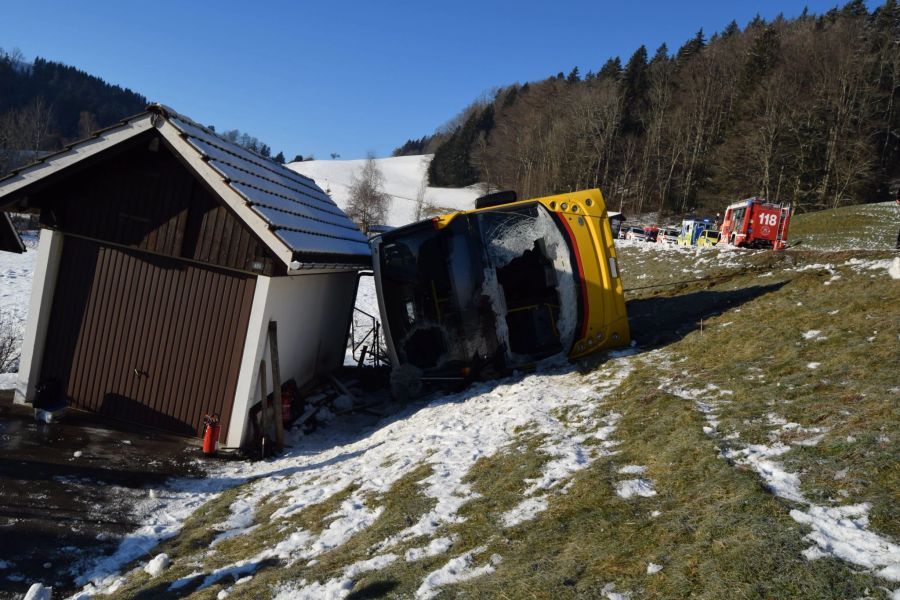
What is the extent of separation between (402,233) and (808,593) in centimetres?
792

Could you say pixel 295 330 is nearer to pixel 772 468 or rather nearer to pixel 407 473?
pixel 407 473

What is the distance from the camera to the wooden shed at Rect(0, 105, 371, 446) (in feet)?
26.2

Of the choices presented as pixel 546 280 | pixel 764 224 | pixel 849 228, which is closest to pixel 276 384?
pixel 546 280

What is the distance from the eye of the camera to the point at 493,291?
9.11 m

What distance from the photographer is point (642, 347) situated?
30.6 ft

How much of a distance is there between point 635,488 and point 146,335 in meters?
7.87

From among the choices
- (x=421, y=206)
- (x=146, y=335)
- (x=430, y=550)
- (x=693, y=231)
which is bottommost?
(x=430, y=550)

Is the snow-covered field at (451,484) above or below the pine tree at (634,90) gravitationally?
below

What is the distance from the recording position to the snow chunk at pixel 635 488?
438 cm

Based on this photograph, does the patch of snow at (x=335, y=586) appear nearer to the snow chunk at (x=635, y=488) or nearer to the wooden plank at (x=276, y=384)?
the snow chunk at (x=635, y=488)

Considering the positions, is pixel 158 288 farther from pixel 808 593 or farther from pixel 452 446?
pixel 808 593

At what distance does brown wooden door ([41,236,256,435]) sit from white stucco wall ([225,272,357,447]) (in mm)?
217

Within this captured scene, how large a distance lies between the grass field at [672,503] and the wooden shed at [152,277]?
2.53m

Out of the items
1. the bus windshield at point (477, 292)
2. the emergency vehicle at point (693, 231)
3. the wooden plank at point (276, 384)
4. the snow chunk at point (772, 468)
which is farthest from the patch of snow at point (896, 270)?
the emergency vehicle at point (693, 231)
